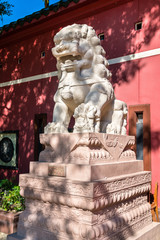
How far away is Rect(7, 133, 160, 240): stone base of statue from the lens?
2.29 metres

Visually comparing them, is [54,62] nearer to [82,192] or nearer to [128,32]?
[128,32]

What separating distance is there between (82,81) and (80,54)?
0.33 meters

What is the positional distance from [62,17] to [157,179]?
4.59m

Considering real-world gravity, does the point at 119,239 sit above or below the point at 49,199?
below

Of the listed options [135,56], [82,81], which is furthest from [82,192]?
[135,56]

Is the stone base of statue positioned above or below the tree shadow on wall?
below

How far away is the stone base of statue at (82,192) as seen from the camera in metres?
2.29

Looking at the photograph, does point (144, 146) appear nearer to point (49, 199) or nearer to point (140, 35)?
point (140, 35)

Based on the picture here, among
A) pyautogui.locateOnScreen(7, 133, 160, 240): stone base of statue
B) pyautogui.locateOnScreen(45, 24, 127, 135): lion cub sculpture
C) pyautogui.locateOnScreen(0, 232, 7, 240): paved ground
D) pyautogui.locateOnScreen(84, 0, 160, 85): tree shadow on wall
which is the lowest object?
pyautogui.locateOnScreen(0, 232, 7, 240): paved ground

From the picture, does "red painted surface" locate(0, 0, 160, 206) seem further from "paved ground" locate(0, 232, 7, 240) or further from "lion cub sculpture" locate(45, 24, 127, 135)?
"paved ground" locate(0, 232, 7, 240)

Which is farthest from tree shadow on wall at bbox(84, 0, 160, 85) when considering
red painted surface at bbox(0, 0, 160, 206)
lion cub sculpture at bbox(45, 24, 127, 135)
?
lion cub sculpture at bbox(45, 24, 127, 135)

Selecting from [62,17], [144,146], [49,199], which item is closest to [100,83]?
[49,199]

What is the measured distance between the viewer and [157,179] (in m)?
4.66

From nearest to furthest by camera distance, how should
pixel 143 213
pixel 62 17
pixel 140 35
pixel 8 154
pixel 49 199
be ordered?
1. pixel 49 199
2. pixel 143 213
3. pixel 140 35
4. pixel 62 17
5. pixel 8 154
